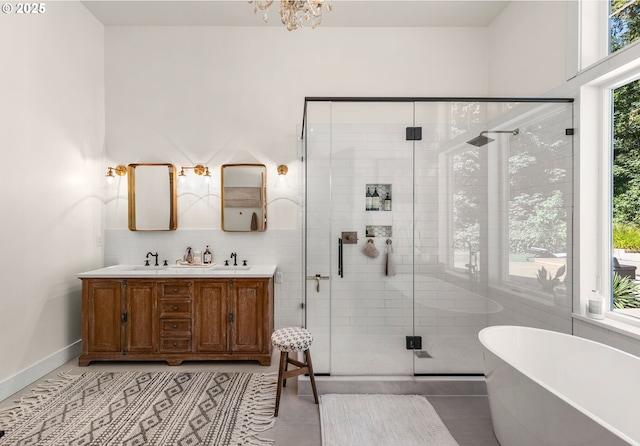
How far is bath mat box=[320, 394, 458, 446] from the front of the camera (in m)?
1.99

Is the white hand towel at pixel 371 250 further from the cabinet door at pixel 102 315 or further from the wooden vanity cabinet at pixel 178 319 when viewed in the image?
the cabinet door at pixel 102 315

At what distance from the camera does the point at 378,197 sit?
8.92ft

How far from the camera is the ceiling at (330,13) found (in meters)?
3.37

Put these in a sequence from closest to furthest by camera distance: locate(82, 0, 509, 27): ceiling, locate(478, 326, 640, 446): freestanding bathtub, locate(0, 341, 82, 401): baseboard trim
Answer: locate(478, 326, 640, 446): freestanding bathtub → locate(0, 341, 82, 401): baseboard trim → locate(82, 0, 509, 27): ceiling

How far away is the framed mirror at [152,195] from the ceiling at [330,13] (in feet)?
5.30

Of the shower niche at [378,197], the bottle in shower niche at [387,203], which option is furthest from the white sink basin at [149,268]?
the bottle in shower niche at [387,203]

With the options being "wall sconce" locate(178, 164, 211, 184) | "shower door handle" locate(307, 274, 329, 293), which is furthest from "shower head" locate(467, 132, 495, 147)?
"wall sconce" locate(178, 164, 211, 184)

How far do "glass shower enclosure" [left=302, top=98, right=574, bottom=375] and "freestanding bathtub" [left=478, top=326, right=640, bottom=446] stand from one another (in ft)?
2.00

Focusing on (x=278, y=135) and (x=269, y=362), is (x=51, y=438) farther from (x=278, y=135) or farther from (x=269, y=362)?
(x=278, y=135)

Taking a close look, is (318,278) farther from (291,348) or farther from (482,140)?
(482,140)

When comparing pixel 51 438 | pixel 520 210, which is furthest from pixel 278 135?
pixel 51 438

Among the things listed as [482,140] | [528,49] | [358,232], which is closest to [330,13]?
[528,49]

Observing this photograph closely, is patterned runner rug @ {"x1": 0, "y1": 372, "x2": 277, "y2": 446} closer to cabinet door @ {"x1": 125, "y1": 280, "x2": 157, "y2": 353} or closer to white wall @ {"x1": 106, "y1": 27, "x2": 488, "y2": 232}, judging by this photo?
cabinet door @ {"x1": 125, "y1": 280, "x2": 157, "y2": 353}

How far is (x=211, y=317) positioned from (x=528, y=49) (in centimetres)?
390
